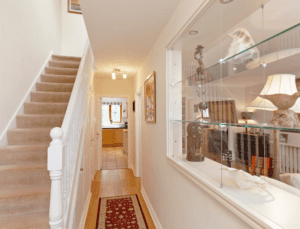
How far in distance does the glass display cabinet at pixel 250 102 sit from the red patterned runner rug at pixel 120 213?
5.21 ft

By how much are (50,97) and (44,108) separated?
0.29 metres

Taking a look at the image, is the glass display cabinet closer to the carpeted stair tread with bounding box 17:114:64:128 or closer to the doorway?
the carpeted stair tread with bounding box 17:114:64:128

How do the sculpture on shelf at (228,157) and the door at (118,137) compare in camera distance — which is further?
the door at (118,137)

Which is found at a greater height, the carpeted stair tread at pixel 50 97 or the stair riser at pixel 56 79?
the stair riser at pixel 56 79

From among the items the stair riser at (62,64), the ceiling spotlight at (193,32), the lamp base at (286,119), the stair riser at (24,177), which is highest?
the stair riser at (62,64)

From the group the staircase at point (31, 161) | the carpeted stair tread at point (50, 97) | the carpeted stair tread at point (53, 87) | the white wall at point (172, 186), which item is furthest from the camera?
the carpeted stair tread at point (53, 87)

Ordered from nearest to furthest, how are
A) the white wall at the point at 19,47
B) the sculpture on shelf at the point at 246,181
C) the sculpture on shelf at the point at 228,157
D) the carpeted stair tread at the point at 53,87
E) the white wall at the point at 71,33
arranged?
the sculpture on shelf at the point at 246,181
the sculpture on shelf at the point at 228,157
the white wall at the point at 19,47
the carpeted stair tread at the point at 53,87
the white wall at the point at 71,33

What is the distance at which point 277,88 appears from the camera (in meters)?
0.72

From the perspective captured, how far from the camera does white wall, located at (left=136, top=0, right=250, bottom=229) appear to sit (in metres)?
1.20

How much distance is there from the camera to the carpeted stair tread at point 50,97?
2990mm

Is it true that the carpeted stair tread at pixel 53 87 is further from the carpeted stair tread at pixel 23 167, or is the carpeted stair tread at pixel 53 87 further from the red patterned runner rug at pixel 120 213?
the red patterned runner rug at pixel 120 213

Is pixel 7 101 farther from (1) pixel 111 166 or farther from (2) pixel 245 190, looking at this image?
(1) pixel 111 166

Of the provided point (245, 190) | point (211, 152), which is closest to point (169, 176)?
point (211, 152)

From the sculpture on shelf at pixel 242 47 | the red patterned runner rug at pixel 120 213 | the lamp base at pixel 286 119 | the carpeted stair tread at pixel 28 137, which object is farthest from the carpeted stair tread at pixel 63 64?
the lamp base at pixel 286 119
